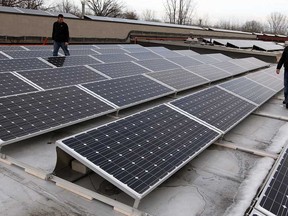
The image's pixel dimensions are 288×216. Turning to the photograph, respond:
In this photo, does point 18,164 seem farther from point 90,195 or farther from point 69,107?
point 69,107

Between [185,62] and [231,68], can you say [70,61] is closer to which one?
[185,62]

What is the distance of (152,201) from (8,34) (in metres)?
19.5

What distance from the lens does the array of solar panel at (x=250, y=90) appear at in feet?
31.8

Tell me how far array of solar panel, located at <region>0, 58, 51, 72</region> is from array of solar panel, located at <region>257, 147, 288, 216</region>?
24.9ft

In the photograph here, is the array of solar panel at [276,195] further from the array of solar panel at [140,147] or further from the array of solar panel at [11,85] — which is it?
the array of solar panel at [11,85]

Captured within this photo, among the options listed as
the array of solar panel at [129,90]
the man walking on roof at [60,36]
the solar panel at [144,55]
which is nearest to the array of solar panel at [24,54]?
the man walking on roof at [60,36]

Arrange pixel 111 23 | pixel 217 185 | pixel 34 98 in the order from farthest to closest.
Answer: pixel 111 23 < pixel 34 98 < pixel 217 185

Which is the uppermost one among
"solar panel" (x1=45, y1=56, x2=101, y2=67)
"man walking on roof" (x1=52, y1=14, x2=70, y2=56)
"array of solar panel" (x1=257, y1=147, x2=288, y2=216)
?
"man walking on roof" (x1=52, y1=14, x2=70, y2=56)

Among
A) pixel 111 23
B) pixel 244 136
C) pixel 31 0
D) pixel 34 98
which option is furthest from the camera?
pixel 31 0

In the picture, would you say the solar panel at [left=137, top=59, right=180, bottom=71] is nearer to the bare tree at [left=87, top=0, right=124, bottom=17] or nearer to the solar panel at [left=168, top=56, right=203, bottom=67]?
the solar panel at [left=168, top=56, right=203, bottom=67]

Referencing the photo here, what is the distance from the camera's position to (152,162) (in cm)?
466

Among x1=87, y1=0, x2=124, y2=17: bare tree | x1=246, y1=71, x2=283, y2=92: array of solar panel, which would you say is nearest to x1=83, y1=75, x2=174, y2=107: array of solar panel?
x1=246, y1=71, x2=283, y2=92: array of solar panel

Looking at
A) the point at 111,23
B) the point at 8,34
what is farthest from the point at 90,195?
the point at 111,23

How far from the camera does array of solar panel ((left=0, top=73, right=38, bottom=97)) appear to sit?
23.1 feet
